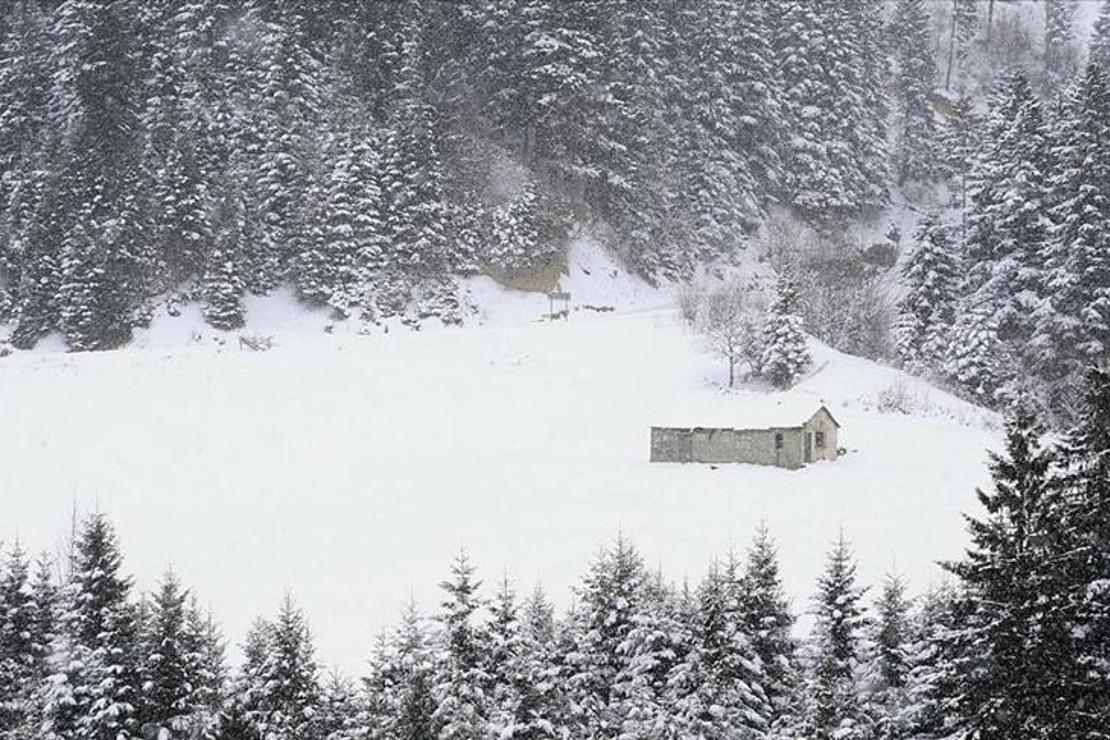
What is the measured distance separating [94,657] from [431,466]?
58.5 ft

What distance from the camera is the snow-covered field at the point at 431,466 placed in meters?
27.6

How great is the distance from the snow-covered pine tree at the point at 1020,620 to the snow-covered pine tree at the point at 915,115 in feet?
248

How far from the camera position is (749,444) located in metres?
37.4

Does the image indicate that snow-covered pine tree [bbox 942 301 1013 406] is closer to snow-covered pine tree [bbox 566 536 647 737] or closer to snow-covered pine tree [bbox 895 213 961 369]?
snow-covered pine tree [bbox 895 213 961 369]

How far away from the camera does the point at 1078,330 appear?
163 ft

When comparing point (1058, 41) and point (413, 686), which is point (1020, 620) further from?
point (1058, 41)

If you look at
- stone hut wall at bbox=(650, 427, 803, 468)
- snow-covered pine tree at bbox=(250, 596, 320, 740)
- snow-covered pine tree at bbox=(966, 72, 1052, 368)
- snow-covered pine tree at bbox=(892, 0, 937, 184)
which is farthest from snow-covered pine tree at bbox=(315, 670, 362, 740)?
snow-covered pine tree at bbox=(892, 0, 937, 184)

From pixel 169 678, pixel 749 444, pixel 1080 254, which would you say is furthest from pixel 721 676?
pixel 1080 254

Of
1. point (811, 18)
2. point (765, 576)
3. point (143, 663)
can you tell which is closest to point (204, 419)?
point (143, 663)

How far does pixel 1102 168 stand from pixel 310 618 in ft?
142

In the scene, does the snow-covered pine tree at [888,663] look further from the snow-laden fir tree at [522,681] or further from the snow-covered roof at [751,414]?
the snow-covered roof at [751,414]

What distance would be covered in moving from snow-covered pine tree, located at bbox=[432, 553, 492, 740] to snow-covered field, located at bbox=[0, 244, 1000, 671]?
4280mm

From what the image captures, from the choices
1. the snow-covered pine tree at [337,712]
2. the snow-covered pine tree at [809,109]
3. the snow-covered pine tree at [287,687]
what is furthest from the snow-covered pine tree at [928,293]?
the snow-covered pine tree at [287,687]

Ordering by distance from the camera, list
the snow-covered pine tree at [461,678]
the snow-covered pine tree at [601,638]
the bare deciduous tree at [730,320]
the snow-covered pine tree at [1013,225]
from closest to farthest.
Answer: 1. the snow-covered pine tree at [461,678]
2. the snow-covered pine tree at [601,638]
3. the bare deciduous tree at [730,320]
4. the snow-covered pine tree at [1013,225]
